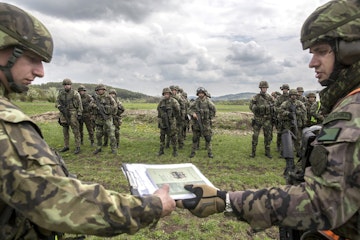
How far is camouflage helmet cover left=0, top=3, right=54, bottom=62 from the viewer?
1.65 metres

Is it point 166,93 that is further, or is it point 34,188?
point 166,93

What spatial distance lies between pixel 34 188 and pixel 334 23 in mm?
1961

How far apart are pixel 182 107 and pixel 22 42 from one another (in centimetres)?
1166

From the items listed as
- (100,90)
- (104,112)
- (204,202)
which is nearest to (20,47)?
(204,202)

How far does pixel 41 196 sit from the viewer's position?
4.58 feet

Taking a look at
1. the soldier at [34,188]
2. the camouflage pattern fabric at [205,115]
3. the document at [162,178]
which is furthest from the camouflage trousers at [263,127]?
the soldier at [34,188]

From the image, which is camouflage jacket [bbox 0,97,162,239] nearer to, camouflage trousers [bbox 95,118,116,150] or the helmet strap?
the helmet strap

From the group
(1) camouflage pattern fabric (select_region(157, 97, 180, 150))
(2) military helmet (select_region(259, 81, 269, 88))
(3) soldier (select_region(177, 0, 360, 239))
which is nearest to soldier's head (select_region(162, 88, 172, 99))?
(1) camouflage pattern fabric (select_region(157, 97, 180, 150))

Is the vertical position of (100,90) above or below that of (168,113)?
above

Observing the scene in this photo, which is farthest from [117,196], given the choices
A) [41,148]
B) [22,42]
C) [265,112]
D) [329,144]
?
[265,112]

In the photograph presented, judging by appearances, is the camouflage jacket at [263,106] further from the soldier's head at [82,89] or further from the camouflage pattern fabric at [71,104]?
the soldier's head at [82,89]

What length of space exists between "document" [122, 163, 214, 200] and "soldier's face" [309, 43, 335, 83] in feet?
3.58

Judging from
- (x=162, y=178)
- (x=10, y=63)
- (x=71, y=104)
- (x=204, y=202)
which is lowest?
(x=204, y=202)

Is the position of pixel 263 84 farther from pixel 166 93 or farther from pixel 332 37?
pixel 332 37
